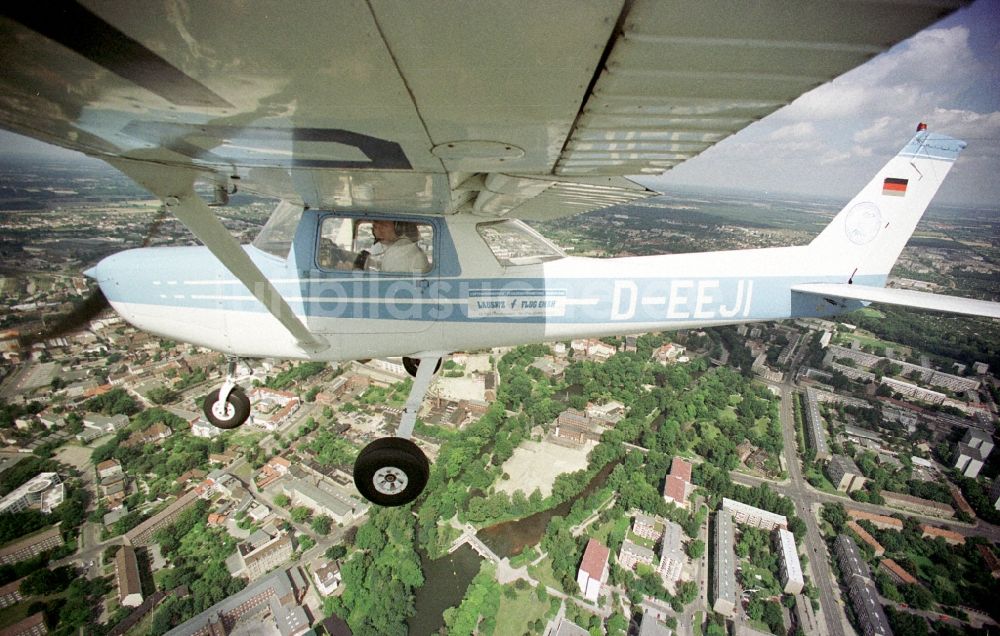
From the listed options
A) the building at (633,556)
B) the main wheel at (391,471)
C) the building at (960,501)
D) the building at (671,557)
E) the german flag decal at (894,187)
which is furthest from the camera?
the building at (960,501)

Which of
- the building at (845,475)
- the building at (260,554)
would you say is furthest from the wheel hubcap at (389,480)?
the building at (845,475)

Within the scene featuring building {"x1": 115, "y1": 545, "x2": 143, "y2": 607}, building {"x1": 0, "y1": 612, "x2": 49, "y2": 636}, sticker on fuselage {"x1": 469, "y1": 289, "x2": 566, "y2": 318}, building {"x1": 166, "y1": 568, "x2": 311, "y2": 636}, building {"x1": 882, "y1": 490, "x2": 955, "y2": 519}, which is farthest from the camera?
building {"x1": 882, "y1": 490, "x2": 955, "y2": 519}

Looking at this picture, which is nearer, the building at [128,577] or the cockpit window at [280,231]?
the cockpit window at [280,231]

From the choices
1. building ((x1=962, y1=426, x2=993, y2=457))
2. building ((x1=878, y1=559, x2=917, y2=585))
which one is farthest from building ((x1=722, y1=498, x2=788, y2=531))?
building ((x1=962, y1=426, x2=993, y2=457))

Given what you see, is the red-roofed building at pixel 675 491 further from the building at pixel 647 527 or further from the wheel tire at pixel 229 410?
the wheel tire at pixel 229 410

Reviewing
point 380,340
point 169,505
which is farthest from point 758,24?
point 169,505

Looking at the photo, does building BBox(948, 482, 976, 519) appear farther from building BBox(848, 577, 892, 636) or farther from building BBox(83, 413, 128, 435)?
building BBox(83, 413, 128, 435)
